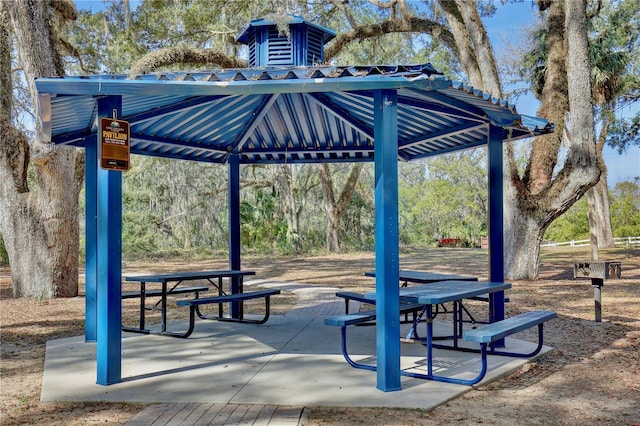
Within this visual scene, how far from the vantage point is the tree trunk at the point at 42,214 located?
10.8 m

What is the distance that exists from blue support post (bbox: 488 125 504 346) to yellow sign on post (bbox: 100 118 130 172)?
398 cm

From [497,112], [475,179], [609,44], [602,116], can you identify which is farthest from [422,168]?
[497,112]

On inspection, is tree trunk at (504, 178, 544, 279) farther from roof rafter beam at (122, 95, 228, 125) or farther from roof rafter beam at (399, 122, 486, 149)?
roof rafter beam at (122, 95, 228, 125)

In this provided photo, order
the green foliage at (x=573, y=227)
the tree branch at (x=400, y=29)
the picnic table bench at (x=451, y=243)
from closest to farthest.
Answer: the tree branch at (x=400, y=29) → the picnic table bench at (x=451, y=243) → the green foliage at (x=573, y=227)

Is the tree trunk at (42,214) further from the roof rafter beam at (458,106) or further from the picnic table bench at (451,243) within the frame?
the picnic table bench at (451,243)

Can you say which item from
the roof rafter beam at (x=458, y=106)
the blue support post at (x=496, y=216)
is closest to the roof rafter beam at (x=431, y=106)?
the roof rafter beam at (x=458, y=106)

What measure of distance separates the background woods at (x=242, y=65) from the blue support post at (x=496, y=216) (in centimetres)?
421

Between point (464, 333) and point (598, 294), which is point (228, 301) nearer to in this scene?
point (464, 333)

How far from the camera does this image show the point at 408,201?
47.3 meters

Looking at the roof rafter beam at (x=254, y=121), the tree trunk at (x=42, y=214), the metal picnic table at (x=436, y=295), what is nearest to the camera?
the metal picnic table at (x=436, y=295)

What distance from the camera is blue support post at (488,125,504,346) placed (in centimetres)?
662

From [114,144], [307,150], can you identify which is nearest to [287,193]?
[307,150]

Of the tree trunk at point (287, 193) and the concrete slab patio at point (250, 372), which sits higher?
the tree trunk at point (287, 193)

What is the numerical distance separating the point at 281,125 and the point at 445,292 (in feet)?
12.2
